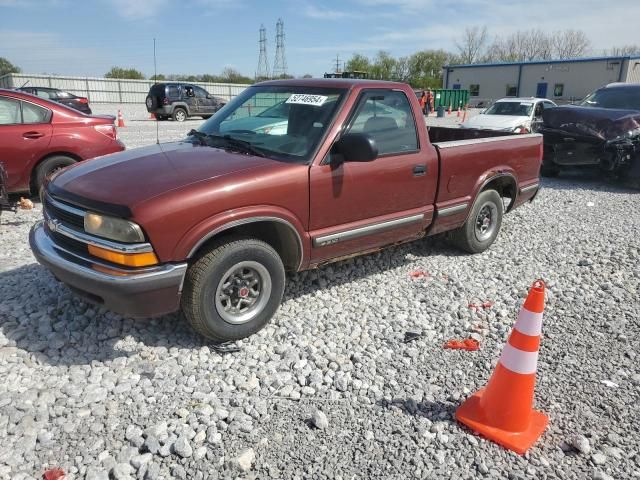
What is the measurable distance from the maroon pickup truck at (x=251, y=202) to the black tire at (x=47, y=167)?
11.5ft

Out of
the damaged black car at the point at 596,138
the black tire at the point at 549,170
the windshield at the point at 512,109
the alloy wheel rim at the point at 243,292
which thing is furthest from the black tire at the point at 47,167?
the windshield at the point at 512,109

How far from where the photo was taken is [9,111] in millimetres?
6902

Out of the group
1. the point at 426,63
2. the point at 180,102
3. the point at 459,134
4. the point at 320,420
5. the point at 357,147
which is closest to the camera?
the point at 320,420

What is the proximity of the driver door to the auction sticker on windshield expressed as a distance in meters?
0.30

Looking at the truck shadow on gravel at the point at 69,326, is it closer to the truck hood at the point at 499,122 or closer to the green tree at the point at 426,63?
the truck hood at the point at 499,122

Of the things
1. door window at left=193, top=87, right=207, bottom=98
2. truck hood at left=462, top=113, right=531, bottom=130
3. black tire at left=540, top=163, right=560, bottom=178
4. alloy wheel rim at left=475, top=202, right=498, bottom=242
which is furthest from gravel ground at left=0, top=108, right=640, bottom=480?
door window at left=193, top=87, right=207, bottom=98

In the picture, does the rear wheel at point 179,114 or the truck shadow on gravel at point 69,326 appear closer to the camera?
the truck shadow on gravel at point 69,326

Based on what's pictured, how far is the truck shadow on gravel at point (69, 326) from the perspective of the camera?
3.49m

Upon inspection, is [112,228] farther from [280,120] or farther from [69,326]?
[280,120]

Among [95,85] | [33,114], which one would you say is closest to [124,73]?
[95,85]

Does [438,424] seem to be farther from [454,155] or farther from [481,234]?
[481,234]

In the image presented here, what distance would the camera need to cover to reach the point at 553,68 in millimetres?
45500

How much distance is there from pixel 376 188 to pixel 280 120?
0.99 metres

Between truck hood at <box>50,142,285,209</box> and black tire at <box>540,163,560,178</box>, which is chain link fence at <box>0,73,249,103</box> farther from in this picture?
truck hood at <box>50,142,285,209</box>
